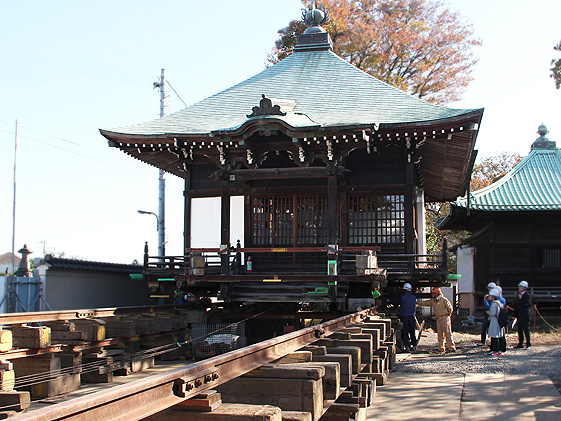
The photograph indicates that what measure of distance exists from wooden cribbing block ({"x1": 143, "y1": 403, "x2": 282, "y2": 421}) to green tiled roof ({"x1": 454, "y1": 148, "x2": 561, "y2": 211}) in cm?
2113

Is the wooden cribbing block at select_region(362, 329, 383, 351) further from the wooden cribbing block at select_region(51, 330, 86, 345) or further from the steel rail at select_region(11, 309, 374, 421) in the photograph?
the wooden cribbing block at select_region(51, 330, 86, 345)

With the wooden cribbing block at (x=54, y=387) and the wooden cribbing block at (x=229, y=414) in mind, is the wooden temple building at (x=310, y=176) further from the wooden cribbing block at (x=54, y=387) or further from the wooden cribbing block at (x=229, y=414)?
the wooden cribbing block at (x=229, y=414)

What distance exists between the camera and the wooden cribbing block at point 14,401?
6.67 meters

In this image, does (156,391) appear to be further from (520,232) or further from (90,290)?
(520,232)

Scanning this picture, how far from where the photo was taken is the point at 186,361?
1284 cm

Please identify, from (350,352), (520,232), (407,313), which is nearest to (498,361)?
(407,313)

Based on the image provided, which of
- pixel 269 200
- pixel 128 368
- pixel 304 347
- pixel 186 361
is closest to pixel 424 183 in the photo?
pixel 269 200

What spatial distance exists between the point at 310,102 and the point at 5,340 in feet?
36.3

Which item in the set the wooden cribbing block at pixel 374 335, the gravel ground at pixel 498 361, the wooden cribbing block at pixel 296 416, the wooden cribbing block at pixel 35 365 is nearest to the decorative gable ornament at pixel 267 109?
the gravel ground at pixel 498 361

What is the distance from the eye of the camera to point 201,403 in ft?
12.0

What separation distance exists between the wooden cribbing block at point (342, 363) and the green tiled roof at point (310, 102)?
8.54 metres

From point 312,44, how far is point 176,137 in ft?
26.5

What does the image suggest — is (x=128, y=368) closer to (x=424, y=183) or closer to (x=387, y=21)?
(x=424, y=183)

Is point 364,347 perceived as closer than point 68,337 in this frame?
Yes
